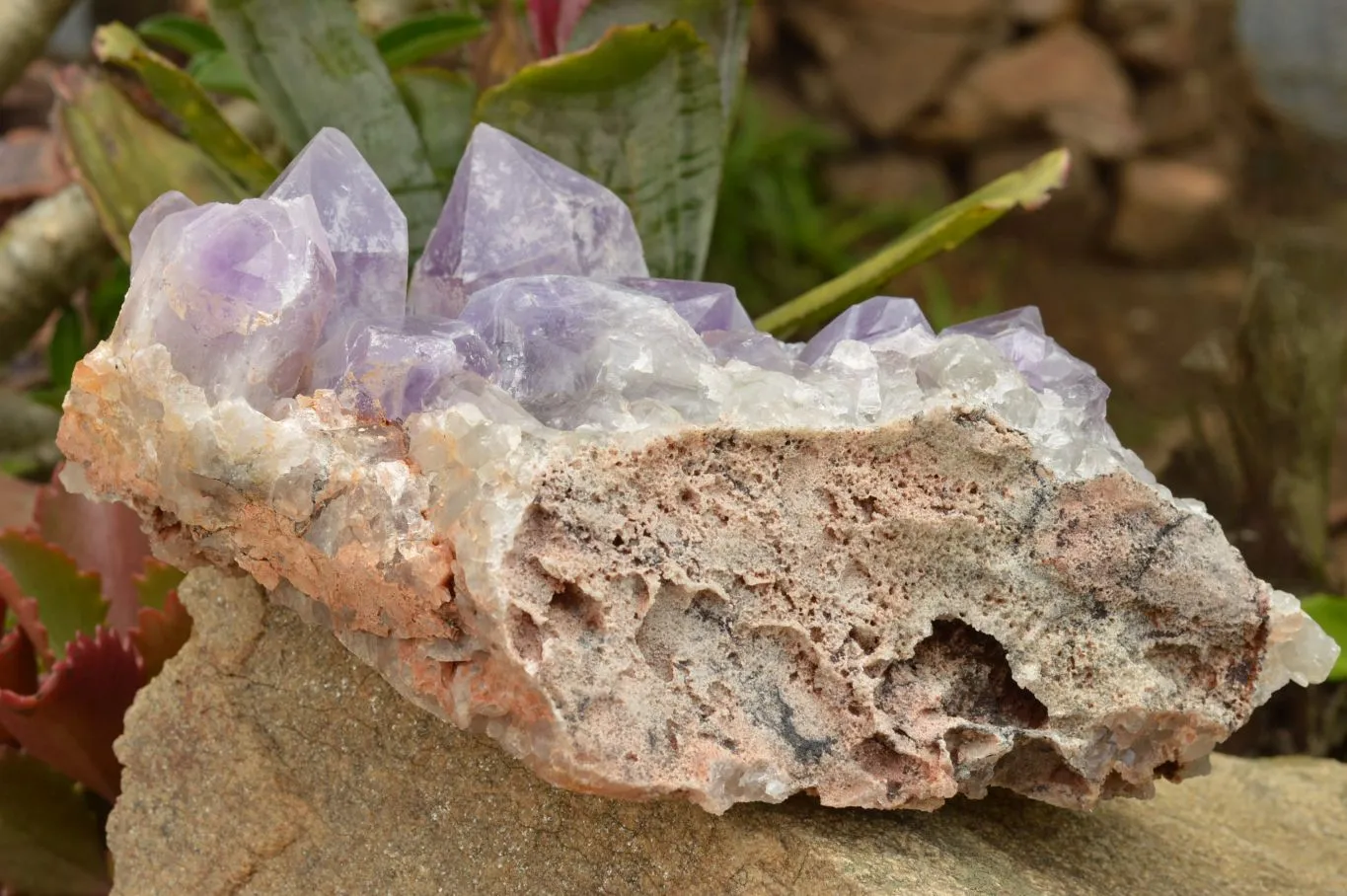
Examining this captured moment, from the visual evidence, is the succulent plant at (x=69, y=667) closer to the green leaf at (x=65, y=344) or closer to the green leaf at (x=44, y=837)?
the green leaf at (x=44, y=837)

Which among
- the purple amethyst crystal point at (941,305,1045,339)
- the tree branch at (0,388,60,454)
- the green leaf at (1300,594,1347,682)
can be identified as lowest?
the tree branch at (0,388,60,454)

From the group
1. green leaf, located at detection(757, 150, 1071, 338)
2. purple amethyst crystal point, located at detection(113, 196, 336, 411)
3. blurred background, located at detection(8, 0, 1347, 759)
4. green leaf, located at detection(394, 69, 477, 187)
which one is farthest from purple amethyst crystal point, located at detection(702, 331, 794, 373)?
blurred background, located at detection(8, 0, 1347, 759)

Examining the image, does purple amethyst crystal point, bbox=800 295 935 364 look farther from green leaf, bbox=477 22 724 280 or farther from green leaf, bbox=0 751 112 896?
green leaf, bbox=0 751 112 896

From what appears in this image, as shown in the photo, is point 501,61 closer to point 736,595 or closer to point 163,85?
point 163,85

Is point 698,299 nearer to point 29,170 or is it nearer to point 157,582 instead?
point 157,582

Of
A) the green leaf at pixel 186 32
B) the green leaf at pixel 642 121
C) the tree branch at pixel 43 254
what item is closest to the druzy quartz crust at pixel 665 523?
the green leaf at pixel 642 121

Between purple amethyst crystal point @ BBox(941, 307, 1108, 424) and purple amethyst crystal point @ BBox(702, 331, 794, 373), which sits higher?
purple amethyst crystal point @ BBox(702, 331, 794, 373)
